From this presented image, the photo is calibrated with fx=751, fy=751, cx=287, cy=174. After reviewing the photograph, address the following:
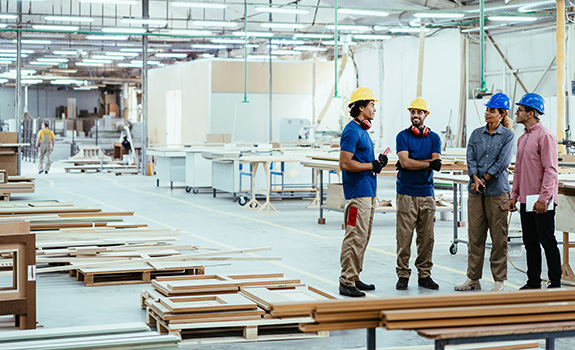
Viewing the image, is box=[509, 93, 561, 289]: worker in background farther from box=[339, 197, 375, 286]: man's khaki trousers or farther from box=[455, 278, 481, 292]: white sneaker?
box=[339, 197, 375, 286]: man's khaki trousers

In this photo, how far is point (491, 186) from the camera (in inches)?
275

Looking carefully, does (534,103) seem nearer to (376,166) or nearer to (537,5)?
(376,166)

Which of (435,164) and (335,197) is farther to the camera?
(335,197)

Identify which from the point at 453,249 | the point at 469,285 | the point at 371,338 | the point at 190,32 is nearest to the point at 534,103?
the point at 469,285

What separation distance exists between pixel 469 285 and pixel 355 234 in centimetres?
130

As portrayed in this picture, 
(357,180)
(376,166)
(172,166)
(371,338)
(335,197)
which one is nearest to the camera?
(371,338)

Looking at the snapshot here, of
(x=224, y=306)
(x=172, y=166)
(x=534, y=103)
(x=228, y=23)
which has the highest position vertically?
(x=228, y=23)

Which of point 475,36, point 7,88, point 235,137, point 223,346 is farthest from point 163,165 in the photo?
point 7,88

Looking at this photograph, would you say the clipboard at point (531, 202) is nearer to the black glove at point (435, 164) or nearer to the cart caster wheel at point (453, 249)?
the black glove at point (435, 164)

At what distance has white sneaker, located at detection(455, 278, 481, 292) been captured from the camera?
7.20 metres

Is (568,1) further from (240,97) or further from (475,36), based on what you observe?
(240,97)

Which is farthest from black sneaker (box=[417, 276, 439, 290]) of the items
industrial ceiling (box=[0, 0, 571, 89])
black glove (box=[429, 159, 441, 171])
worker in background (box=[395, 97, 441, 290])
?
industrial ceiling (box=[0, 0, 571, 89])

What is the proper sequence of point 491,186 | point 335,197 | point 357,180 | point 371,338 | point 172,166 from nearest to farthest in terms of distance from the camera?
point 371,338
point 357,180
point 491,186
point 335,197
point 172,166

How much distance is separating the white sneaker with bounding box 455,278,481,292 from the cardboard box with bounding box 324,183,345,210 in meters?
5.02
